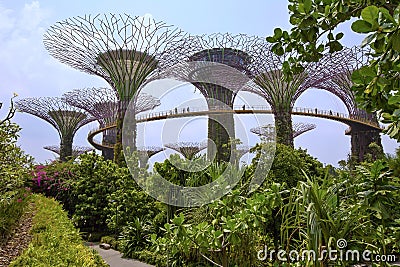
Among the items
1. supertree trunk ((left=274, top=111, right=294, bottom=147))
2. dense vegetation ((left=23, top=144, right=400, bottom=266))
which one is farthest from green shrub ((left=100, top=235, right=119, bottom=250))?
supertree trunk ((left=274, top=111, right=294, bottom=147))

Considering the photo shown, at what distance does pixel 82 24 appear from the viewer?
11.8 metres

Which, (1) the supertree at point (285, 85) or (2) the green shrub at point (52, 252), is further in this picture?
(1) the supertree at point (285, 85)

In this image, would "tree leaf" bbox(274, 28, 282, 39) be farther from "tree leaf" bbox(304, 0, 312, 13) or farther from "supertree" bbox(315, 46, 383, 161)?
"supertree" bbox(315, 46, 383, 161)

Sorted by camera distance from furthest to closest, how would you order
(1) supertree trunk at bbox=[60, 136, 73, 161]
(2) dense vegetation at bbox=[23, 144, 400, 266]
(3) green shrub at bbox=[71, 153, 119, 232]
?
(1) supertree trunk at bbox=[60, 136, 73, 161], (3) green shrub at bbox=[71, 153, 119, 232], (2) dense vegetation at bbox=[23, 144, 400, 266]

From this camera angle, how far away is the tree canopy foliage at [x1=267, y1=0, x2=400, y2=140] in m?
0.64

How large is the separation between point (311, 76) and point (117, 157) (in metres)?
9.32

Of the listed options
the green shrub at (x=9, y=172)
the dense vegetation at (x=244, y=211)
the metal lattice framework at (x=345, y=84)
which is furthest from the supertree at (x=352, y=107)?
the green shrub at (x=9, y=172)

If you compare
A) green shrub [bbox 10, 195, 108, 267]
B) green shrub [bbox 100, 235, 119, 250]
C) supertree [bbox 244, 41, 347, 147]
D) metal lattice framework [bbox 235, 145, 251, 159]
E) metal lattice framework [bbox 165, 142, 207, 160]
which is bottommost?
green shrub [bbox 100, 235, 119, 250]

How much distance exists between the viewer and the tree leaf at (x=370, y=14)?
64 centimetres

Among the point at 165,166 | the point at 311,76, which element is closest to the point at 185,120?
the point at 165,166

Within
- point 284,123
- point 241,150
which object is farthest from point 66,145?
point 241,150

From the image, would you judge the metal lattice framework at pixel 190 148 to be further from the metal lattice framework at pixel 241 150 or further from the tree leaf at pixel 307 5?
the tree leaf at pixel 307 5

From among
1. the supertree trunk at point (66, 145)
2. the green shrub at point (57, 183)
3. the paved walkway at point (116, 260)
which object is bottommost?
the paved walkway at point (116, 260)

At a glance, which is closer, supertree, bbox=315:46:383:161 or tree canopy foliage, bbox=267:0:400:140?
tree canopy foliage, bbox=267:0:400:140
